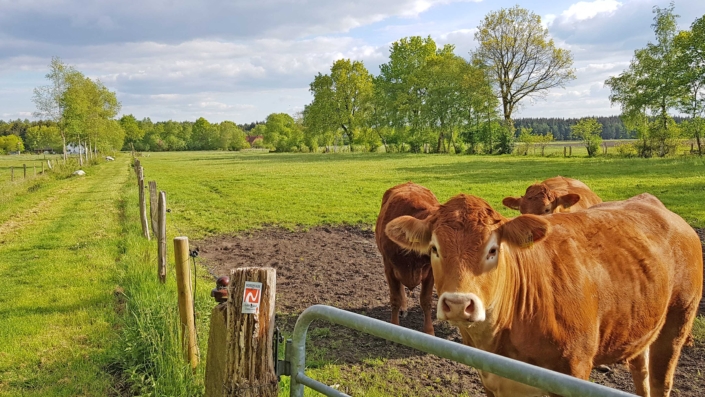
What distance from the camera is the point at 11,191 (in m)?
21.5

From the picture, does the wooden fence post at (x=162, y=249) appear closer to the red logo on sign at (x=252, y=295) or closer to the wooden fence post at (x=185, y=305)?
the wooden fence post at (x=185, y=305)

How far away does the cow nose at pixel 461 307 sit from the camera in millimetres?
2746

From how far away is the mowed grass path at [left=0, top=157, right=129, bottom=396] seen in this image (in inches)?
189

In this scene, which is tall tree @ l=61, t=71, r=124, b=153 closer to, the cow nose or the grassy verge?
the grassy verge

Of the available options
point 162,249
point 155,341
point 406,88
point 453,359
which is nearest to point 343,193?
point 162,249

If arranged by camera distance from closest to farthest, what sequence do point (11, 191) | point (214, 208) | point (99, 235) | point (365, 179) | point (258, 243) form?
point (258, 243), point (99, 235), point (214, 208), point (11, 191), point (365, 179)

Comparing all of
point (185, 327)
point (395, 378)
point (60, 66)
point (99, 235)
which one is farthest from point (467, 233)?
point (60, 66)

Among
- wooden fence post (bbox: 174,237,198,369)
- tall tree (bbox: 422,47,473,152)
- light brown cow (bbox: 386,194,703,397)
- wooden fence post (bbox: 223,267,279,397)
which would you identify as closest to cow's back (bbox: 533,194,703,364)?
light brown cow (bbox: 386,194,703,397)

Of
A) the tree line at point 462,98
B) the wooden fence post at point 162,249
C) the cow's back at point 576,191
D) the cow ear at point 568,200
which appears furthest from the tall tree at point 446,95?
the wooden fence post at point 162,249

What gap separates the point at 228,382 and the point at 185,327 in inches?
76.1

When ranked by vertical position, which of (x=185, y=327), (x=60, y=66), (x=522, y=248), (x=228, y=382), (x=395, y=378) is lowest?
(x=395, y=378)

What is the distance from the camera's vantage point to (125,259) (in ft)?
29.2

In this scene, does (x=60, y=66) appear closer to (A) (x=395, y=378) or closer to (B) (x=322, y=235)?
(B) (x=322, y=235)

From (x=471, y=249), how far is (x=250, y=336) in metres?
1.47
